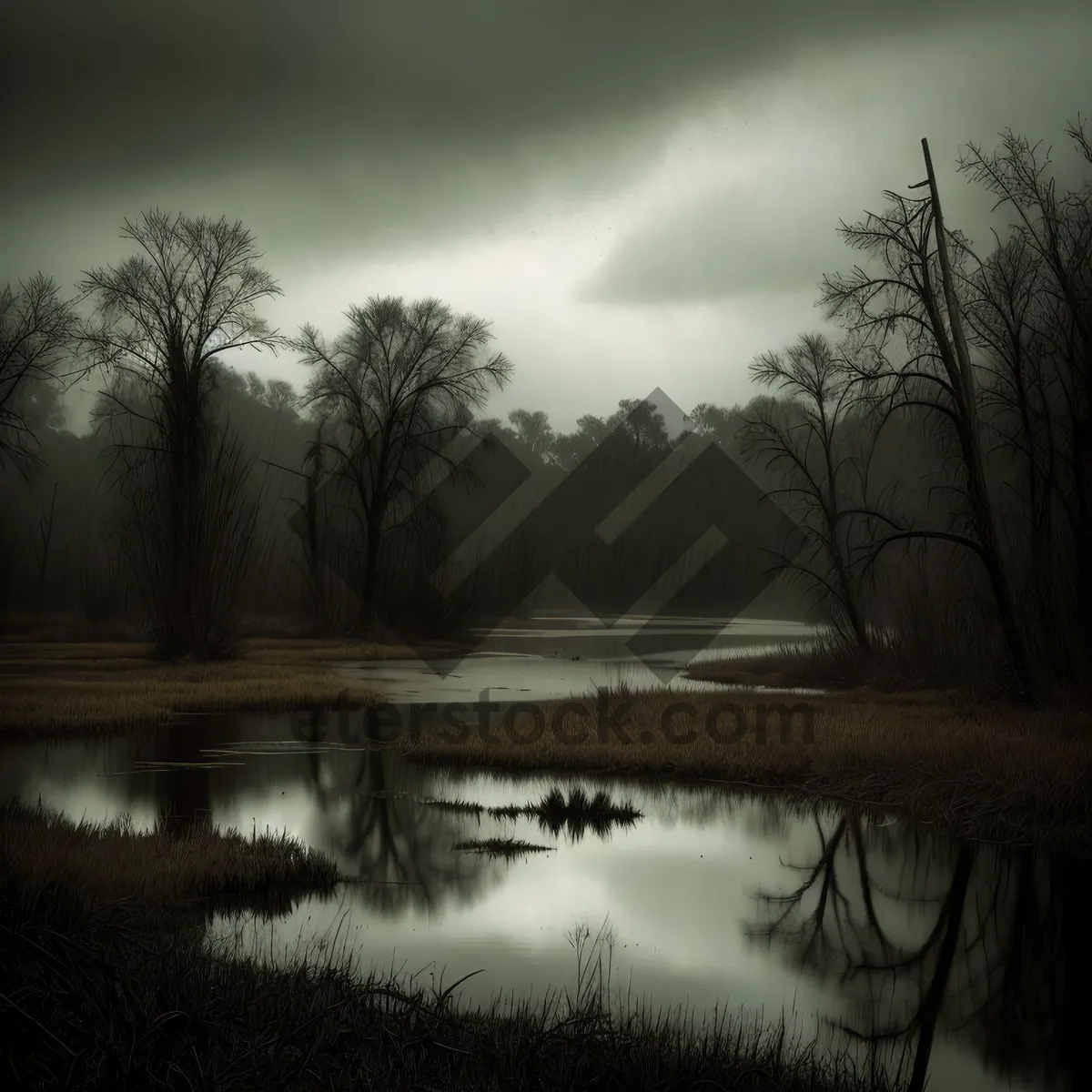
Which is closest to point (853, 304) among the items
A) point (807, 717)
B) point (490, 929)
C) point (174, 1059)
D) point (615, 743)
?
point (807, 717)

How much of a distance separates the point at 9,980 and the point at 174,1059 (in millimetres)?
730

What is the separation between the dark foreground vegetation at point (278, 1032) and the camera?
2938 millimetres

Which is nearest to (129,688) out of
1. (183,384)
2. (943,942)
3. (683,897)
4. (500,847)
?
(183,384)

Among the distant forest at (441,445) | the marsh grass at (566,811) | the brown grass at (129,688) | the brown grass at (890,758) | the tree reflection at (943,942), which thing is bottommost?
the tree reflection at (943,942)

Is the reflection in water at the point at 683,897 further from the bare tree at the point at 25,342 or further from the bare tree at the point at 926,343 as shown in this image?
the bare tree at the point at 926,343

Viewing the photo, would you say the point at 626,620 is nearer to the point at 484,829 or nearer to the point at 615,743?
the point at 615,743

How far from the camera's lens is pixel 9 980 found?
3193 mm

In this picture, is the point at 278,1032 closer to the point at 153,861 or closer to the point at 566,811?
the point at 153,861

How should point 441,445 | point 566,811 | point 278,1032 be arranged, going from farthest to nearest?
point 441,445
point 566,811
point 278,1032

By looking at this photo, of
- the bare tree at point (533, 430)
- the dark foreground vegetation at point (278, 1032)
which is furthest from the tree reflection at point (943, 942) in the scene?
the bare tree at point (533, 430)

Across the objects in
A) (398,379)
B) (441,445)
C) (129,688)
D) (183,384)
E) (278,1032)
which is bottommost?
(278,1032)

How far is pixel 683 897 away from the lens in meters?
5.77

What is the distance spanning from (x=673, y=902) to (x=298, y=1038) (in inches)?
119

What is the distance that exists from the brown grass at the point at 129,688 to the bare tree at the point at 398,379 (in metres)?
6.96
